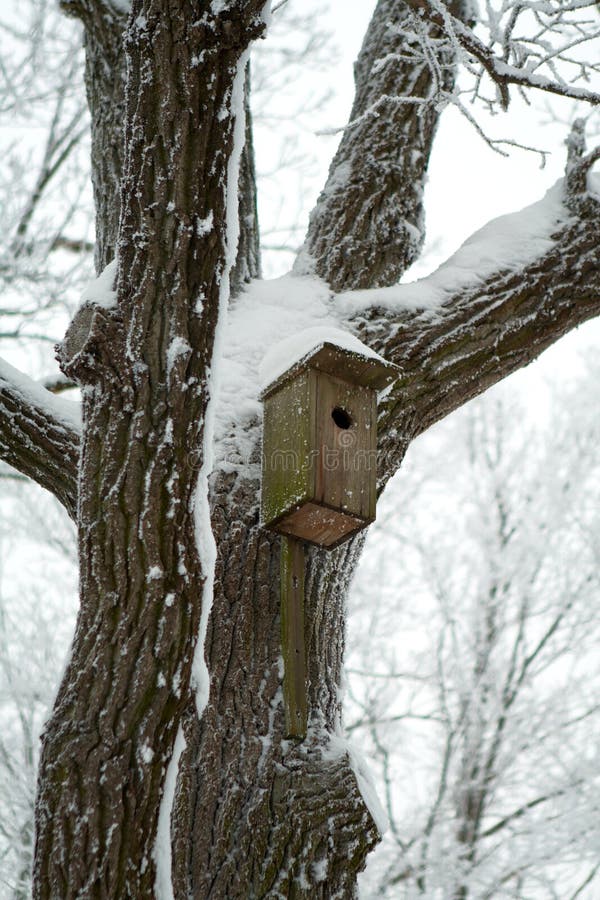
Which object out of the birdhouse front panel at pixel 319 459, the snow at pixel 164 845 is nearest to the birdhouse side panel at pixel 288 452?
the birdhouse front panel at pixel 319 459

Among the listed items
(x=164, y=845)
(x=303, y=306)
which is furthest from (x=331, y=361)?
(x=164, y=845)

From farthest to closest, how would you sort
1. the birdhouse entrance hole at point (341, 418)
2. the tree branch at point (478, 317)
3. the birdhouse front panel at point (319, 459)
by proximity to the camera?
1. the tree branch at point (478, 317)
2. the birdhouse entrance hole at point (341, 418)
3. the birdhouse front panel at point (319, 459)

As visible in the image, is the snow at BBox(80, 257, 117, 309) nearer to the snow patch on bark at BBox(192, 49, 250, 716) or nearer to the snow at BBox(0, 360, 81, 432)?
the snow patch on bark at BBox(192, 49, 250, 716)

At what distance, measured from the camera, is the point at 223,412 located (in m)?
2.54

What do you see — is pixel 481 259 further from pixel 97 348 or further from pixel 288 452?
pixel 97 348

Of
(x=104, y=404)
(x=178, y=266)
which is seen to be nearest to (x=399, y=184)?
(x=178, y=266)

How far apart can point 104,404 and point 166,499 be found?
252 mm

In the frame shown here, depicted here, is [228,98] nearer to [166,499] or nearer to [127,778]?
[166,499]

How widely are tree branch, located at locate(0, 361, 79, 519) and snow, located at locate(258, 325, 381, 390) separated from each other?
0.56m

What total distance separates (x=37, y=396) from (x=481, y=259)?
142 centimetres

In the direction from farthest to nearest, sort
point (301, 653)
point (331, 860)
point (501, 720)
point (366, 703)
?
point (366, 703) < point (501, 720) < point (301, 653) < point (331, 860)

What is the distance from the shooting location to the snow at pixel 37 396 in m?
2.48

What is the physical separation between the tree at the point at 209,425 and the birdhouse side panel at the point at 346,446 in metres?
0.18

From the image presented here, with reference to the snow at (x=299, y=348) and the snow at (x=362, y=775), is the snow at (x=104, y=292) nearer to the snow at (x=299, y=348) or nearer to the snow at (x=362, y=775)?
the snow at (x=299, y=348)
